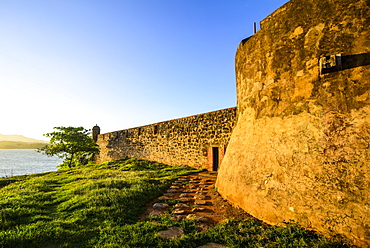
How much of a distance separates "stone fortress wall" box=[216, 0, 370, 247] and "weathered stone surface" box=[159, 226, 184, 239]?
1.37m

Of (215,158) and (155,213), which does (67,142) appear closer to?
(215,158)

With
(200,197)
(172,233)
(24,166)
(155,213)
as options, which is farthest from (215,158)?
(24,166)

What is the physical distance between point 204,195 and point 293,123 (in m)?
2.77

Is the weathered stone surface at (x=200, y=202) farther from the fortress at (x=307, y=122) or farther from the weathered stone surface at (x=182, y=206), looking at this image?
the fortress at (x=307, y=122)

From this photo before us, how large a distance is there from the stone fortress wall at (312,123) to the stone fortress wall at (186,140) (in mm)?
4264

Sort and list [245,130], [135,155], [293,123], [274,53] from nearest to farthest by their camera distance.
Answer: [293,123] < [274,53] < [245,130] < [135,155]

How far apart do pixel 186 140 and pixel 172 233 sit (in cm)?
755

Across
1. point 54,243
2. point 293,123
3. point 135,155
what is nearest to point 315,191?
point 293,123

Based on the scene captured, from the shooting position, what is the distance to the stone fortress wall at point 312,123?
240 centimetres

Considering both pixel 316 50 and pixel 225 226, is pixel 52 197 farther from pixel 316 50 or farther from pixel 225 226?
pixel 316 50

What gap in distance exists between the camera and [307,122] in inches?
117

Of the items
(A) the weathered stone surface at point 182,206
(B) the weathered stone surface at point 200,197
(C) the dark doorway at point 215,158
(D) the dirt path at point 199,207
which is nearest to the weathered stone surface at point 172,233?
(D) the dirt path at point 199,207

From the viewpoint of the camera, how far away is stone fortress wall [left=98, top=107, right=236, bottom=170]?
27.6ft

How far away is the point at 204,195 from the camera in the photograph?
15.6 ft
